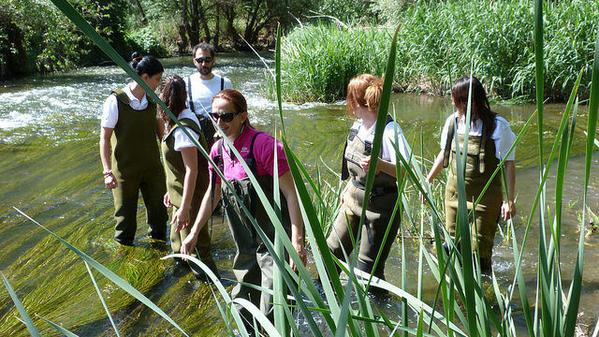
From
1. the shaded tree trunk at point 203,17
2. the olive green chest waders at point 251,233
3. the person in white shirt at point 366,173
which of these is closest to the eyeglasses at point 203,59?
the person in white shirt at point 366,173

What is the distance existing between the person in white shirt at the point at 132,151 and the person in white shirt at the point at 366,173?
154 centimetres

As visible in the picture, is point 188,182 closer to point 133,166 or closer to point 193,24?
point 133,166

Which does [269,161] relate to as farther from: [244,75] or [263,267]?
[244,75]

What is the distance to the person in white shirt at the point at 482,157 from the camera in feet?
12.0

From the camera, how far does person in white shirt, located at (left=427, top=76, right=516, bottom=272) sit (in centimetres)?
365

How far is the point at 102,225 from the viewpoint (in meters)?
5.70

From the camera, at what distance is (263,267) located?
9.99 feet

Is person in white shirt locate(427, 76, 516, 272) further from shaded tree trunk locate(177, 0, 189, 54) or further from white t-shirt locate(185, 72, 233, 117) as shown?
shaded tree trunk locate(177, 0, 189, 54)

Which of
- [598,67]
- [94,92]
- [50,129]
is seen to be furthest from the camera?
[94,92]

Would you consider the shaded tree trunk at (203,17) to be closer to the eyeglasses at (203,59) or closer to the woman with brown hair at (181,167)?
the eyeglasses at (203,59)

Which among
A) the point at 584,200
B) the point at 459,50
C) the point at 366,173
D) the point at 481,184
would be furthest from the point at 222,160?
the point at 459,50

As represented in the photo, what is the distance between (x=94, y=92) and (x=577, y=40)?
11.0 metres

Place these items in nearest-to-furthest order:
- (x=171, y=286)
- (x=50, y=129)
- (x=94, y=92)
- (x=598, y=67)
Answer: (x=598, y=67) → (x=171, y=286) → (x=50, y=129) → (x=94, y=92)

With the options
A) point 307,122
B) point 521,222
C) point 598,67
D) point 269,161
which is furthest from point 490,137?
point 307,122
